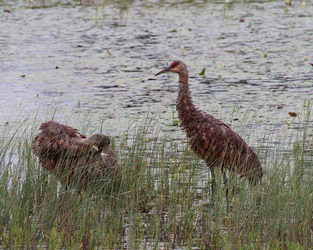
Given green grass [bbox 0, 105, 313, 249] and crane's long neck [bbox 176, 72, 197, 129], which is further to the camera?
crane's long neck [bbox 176, 72, 197, 129]

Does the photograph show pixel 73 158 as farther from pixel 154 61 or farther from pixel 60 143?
pixel 154 61

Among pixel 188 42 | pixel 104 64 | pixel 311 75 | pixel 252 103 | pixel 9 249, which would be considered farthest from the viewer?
pixel 188 42

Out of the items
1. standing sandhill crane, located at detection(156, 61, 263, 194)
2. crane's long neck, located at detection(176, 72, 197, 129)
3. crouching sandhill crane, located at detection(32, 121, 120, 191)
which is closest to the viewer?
crouching sandhill crane, located at detection(32, 121, 120, 191)

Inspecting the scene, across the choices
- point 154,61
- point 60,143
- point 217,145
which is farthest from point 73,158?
point 154,61

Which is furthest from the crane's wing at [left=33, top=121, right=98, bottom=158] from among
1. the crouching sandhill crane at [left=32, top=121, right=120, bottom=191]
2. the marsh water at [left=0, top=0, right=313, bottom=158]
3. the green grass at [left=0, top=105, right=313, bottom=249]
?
the marsh water at [left=0, top=0, right=313, bottom=158]

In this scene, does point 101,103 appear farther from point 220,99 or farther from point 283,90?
point 283,90

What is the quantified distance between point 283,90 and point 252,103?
106cm

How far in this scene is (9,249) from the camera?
5.78m

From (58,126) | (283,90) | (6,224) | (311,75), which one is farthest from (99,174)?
(311,75)

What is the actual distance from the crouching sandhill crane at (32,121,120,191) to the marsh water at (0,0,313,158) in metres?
1.36

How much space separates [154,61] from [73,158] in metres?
7.91

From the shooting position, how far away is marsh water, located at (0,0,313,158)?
34.7 ft

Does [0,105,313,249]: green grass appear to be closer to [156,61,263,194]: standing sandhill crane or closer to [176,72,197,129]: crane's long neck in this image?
[156,61,263,194]: standing sandhill crane

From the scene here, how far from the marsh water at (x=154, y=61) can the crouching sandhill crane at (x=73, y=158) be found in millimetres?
1363
